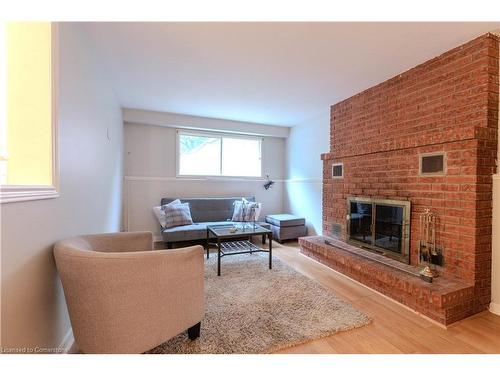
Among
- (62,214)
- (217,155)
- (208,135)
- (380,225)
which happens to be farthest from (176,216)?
(380,225)

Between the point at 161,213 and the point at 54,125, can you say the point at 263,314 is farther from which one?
the point at 161,213

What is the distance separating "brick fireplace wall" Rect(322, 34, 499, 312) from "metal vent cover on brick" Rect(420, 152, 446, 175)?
48 millimetres

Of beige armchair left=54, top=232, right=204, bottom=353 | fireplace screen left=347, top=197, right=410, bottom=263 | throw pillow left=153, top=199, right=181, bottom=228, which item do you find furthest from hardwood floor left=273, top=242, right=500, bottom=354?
throw pillow left=153, top=199, right=181, bottom=228

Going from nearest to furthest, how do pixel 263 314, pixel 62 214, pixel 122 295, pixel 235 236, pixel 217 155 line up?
pixel 122 295 → pixel 62 214 → pixel 263 314 → pixel 235 236 → pixel 217 155

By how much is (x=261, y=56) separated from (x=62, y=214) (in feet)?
6.78

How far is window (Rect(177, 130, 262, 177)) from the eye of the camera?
446cm

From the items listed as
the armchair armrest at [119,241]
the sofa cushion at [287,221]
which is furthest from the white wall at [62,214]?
the sofa cushion at [287,221]

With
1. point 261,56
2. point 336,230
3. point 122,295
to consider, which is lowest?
point 336,230

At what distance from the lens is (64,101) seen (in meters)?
1.44

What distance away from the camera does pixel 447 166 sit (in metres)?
Answer: 2.04

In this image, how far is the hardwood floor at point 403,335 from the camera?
58.4 inches
